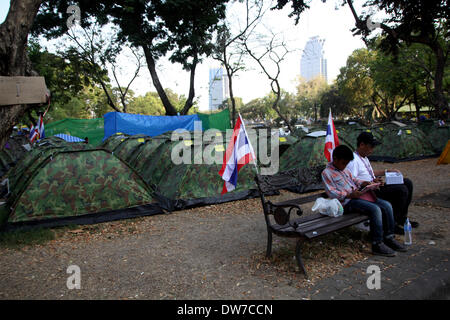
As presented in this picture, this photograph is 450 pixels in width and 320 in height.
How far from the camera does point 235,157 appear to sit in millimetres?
3988

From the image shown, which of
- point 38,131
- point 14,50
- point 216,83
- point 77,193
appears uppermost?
point 216,83

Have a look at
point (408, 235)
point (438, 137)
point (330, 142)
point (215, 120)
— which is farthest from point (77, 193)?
point (438, 137)

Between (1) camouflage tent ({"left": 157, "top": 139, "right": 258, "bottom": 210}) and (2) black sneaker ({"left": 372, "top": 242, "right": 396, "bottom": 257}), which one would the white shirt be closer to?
(2) black sneaker ({"left": 372, "top": 242, "right": 396, "bottom": 257})

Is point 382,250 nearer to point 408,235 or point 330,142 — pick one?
point 408,235

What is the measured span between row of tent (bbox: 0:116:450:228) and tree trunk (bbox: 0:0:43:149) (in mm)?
3633

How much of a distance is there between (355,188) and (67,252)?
4.16m

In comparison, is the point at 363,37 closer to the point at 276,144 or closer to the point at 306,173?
the point at 276,144

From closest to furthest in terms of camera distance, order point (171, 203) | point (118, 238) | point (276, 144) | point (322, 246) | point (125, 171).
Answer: point (322, 246) → point (118, 238) → point (125, 171) → point (171, 203) → point (276, 144)

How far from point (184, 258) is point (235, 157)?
150 cm

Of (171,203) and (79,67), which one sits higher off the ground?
(79,67)

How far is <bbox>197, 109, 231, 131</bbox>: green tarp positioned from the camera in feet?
51.4

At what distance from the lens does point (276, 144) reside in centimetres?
958

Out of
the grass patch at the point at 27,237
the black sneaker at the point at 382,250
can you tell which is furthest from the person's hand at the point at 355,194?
the grass patch at the point at 27,237

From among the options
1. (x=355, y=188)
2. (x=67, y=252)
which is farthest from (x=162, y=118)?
(x=355, y=188)
